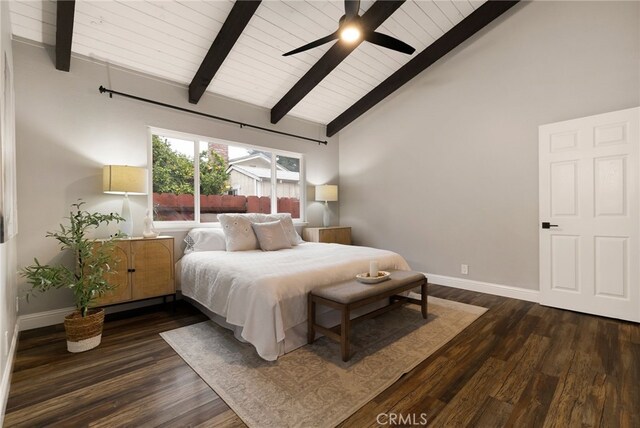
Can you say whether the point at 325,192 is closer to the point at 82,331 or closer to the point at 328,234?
the point at 328,234

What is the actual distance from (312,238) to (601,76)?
13.2ft

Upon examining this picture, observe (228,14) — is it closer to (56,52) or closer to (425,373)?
(56,52)

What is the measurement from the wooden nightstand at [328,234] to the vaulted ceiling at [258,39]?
1.93 metres

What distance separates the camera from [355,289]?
2.35 metres

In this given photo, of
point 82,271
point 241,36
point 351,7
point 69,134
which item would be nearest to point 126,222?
point 82,271

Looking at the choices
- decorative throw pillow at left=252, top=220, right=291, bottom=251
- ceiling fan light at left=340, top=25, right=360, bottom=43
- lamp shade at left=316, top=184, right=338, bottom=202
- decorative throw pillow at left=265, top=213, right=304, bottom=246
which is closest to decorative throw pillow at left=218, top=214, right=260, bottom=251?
decorative throw pillow at left=252, top=220, right=291, bottom=251

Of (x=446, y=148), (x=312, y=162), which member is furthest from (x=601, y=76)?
(x=312, y=162)

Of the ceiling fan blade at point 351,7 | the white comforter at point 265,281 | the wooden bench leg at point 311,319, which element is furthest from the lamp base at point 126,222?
the ceiling fan blade at point 351,7

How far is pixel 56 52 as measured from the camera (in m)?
2.86

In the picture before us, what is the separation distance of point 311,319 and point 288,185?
10.3 ft

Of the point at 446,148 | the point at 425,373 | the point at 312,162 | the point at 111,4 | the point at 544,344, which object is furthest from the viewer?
the point at 312,162

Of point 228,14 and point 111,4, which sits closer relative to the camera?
point 111,4

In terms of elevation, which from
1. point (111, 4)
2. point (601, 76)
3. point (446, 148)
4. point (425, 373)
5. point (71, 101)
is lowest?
point (425, 373)

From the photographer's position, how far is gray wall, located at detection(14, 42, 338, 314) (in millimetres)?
2822
